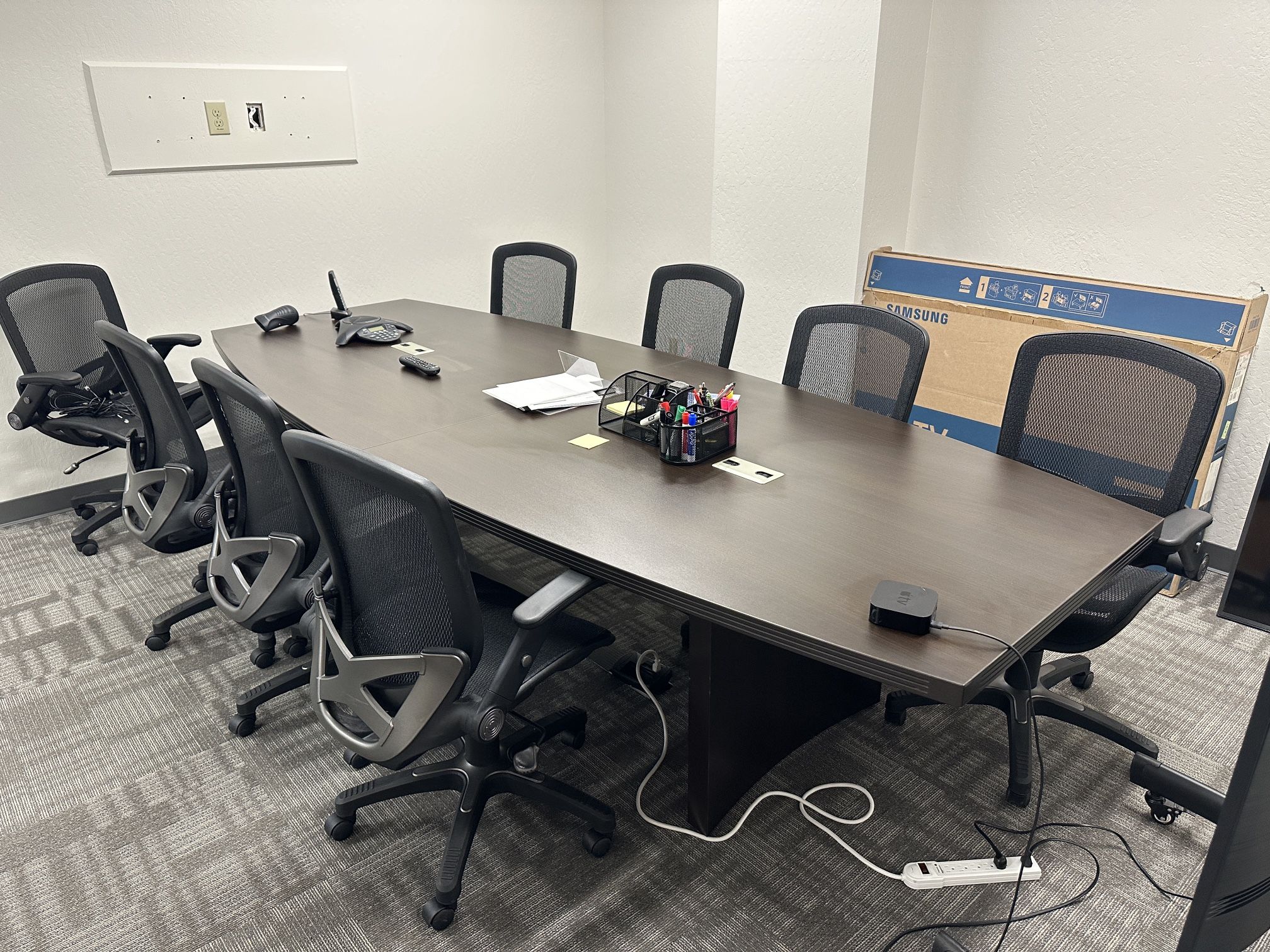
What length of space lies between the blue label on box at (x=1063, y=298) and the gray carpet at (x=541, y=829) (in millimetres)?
1087

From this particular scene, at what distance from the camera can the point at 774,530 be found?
1.78 m

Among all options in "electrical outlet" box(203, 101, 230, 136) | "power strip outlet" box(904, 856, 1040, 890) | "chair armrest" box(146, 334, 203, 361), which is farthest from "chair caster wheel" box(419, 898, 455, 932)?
"electrical outlet" box(203, 101, 230, 136)

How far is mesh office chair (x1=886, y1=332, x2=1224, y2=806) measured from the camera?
201 cm

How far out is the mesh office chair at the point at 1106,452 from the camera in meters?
2.01

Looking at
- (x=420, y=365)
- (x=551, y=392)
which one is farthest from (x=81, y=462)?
(x=551, y=392)

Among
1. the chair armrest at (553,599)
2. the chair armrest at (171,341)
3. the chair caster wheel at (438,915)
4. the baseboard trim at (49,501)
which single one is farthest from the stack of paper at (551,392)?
the baseboard trim at (49,501)

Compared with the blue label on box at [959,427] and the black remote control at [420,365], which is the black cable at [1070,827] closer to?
the blue label on box at [959,427]

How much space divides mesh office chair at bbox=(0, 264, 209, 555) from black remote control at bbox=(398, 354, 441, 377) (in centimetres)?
97

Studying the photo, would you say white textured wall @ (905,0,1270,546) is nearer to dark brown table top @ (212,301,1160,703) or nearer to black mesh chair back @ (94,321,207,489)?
dark brown table top @ (212,301,1160,703)

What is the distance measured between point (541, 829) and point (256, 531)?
1044mm

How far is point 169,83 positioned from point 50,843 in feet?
10.1

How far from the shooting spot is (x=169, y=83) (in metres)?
3.67

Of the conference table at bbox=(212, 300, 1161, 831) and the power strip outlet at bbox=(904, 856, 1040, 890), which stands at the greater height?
the conference table at bbox=(212, 300, 1161, 831)

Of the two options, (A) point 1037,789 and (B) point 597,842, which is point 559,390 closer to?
(B) point 597,842
